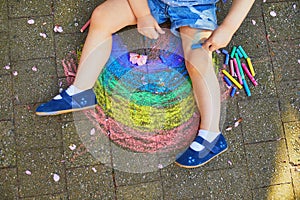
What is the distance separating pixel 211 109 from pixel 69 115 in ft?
1.89

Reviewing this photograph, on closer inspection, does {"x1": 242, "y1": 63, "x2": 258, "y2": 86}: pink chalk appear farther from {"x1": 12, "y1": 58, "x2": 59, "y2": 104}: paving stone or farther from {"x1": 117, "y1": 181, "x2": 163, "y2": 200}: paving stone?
{"x1": 12, "y1": 58, "x2": 59, "y2": 104}: paving stone

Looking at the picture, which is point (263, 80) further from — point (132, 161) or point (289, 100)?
point (132, 161)

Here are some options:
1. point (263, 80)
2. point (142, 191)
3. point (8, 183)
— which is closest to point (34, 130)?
point (8, 183)

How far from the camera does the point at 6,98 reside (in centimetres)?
166

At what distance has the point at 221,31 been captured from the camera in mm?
1556

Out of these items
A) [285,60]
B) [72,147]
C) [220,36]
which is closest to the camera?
[220,36]

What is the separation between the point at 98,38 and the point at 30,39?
302 millimetres

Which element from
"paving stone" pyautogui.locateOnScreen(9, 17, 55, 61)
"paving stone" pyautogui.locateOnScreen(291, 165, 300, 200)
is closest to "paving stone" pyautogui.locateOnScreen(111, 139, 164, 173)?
"paving stone" pyautogui.locateOnScreen(9, 17, 55, 61)

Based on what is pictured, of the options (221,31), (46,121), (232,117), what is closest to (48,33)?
(46,121)

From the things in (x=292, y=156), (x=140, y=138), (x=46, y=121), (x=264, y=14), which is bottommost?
(x=292, y=156)

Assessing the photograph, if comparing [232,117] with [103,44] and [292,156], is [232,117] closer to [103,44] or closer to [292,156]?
[292,156]

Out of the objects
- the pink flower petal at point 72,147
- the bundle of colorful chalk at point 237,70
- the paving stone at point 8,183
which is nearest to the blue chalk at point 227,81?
the bundle of colorful chalk at point 237,70

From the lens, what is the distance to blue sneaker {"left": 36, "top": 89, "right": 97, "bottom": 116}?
161cm

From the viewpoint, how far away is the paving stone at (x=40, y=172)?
1.61 metres
